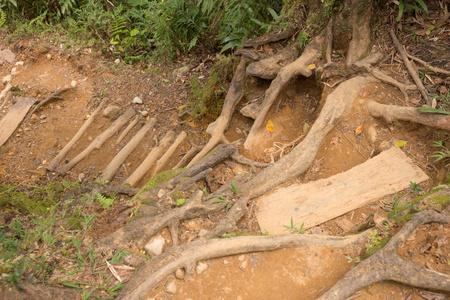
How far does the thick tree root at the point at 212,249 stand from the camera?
7.31ft

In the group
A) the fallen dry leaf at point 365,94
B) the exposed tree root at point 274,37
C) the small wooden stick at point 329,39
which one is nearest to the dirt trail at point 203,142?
the fallen dry leaf at point 365,94

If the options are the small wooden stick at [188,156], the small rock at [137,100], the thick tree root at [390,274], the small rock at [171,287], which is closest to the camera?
the thick tree root at [390,274]

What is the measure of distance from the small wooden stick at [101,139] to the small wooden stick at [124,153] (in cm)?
40

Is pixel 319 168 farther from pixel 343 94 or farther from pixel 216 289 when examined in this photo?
pixel 216 289

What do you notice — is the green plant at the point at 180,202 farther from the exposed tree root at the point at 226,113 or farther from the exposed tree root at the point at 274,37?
the exposed tree root at the point at 274,37

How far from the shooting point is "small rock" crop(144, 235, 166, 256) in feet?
8.16

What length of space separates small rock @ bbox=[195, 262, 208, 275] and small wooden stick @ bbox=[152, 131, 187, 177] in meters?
2.49

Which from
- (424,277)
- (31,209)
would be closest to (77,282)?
(31,209)

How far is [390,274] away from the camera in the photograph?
2.11 meters

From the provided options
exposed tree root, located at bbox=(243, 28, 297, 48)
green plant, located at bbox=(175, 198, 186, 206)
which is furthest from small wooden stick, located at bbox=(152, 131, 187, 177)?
green plant, located at bbox=(175, 198, 186, 206)

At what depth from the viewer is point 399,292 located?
7.00 feet

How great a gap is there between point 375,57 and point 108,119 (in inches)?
168

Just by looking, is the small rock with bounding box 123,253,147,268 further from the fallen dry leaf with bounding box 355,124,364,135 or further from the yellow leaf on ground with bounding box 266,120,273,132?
the fallen dry leaf with bounding box 355,124,364,135

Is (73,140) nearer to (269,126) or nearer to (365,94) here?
(269,126)
